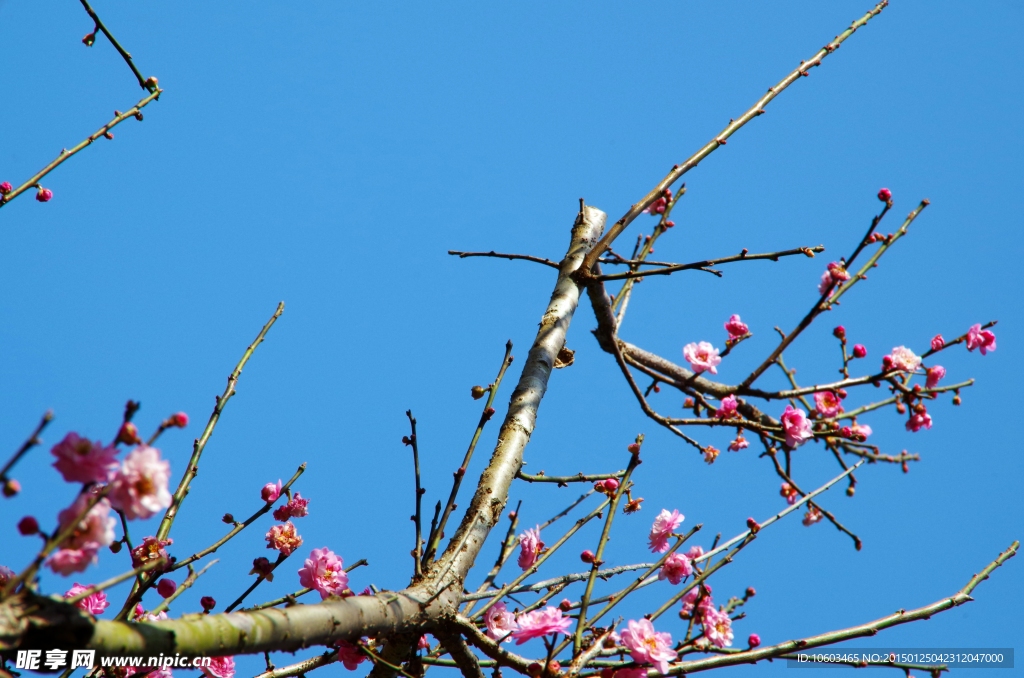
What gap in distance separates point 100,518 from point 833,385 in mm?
2634

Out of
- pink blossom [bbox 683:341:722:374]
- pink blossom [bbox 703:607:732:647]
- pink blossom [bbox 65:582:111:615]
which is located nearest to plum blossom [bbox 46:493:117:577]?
pink blossom [bbox 65:582:111:615]

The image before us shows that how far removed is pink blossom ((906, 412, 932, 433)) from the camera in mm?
3201

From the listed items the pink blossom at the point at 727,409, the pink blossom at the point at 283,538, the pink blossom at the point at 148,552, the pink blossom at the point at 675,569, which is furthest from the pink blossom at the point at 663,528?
the pink blossom at the point at 148,552

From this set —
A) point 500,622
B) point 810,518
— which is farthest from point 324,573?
point 810,518

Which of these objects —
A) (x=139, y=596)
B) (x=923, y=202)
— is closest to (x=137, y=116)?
(x=139, y=596)

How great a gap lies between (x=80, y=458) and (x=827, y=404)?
10.8 ft

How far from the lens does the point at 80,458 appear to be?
1.32 m

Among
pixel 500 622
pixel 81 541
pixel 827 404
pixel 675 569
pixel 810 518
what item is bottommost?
pixel 81 541

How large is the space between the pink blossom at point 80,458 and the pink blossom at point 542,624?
1.36 metres

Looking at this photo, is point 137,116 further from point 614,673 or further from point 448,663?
point 614,673

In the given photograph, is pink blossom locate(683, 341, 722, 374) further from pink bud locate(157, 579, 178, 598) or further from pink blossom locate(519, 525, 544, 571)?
pink bud locate(157, 579, 178, 598)

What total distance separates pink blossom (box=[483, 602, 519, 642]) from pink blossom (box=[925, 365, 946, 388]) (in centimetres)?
230

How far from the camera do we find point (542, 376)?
2949 mm

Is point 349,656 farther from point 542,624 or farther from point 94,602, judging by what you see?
point 94,602
